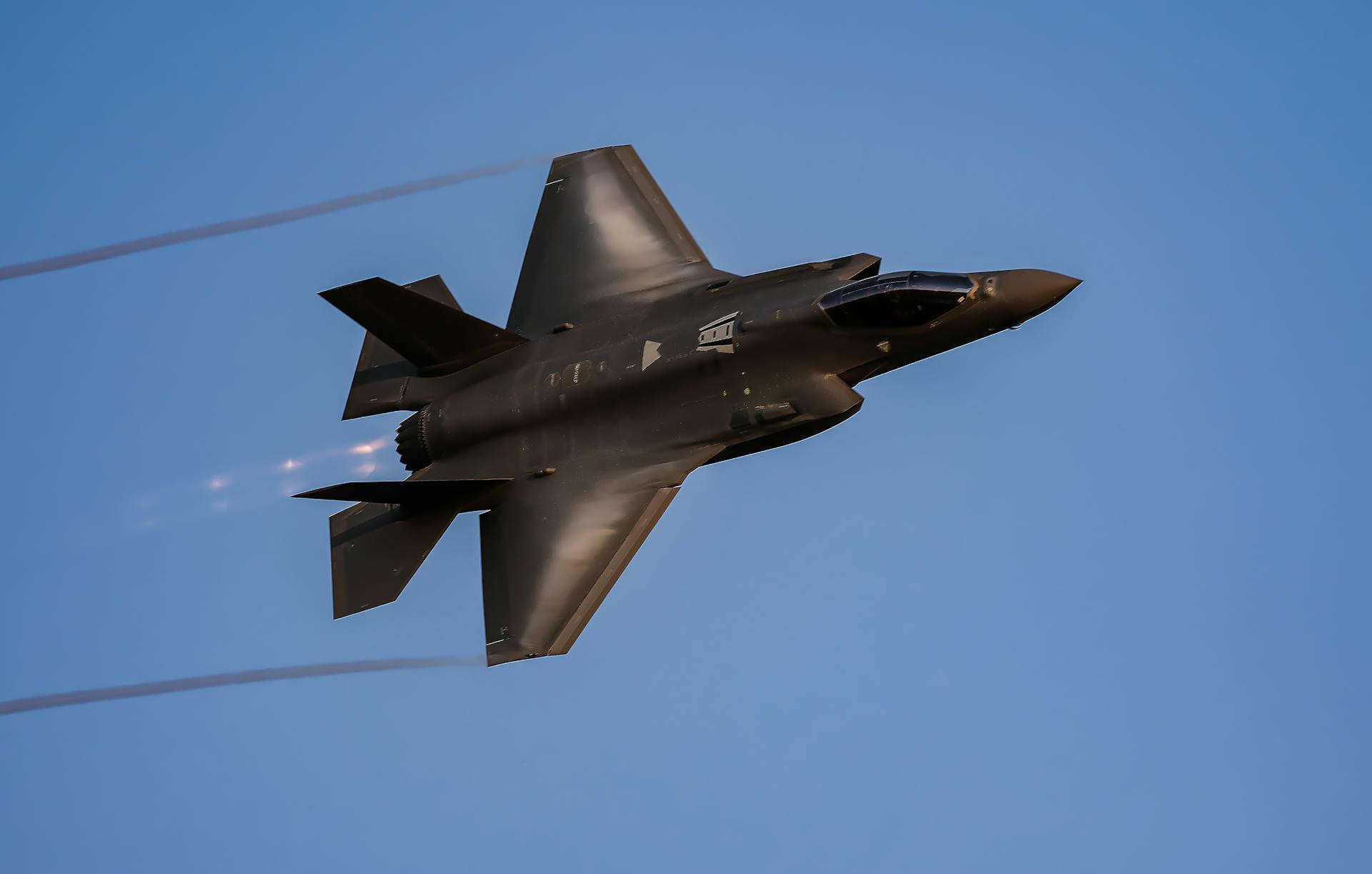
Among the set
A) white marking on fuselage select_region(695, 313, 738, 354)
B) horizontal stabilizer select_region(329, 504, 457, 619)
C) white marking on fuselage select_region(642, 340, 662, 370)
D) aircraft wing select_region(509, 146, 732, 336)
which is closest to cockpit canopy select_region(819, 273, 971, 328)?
white marking on fuselage select_region(695, 313, 738, 354)

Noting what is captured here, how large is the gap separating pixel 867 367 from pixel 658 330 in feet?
10.0

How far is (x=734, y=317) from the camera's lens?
86.5 feet

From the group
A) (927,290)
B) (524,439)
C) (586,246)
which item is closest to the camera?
(927,290)

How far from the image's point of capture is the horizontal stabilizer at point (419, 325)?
27922mm

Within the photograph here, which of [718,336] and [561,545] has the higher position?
[718,336]

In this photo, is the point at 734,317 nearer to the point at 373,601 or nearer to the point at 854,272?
the point at 854,272

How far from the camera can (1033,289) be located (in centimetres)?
2547

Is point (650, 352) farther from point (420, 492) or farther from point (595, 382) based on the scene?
point (420, 492)

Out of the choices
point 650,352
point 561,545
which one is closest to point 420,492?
point 561,545

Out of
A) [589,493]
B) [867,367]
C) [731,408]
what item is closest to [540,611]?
[589,493]

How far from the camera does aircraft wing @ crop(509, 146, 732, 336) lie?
94.4 ft

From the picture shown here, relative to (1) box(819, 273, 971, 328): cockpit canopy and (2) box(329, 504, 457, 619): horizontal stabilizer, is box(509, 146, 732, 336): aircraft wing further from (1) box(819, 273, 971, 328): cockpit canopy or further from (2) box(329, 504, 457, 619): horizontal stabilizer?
(2) box(329, 504, 457, 619): horizontal stabilizer

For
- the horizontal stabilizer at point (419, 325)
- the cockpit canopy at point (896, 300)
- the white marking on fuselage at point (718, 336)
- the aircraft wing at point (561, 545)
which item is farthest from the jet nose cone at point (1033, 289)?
the horizontal stabilizer at point (419, 325)

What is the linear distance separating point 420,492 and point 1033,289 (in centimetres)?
913
